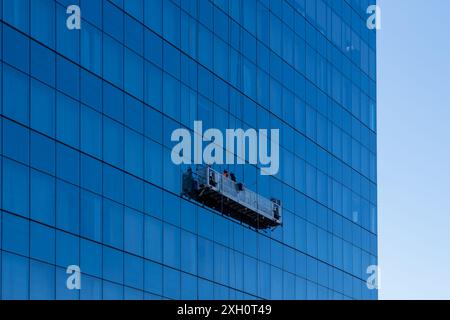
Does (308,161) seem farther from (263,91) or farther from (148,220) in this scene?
(148,220)

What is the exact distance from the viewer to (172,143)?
66188mm

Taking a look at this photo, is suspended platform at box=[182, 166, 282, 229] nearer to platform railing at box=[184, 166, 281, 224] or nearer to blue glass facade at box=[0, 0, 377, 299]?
platform railing at box=[184, 166, 281, 224]

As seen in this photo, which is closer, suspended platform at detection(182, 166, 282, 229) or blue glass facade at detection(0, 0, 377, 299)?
blue glass facade at detection(0, 0, 377, 299)

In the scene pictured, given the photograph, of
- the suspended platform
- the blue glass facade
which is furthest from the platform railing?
the blue glass facade

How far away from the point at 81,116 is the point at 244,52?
19.3 metres

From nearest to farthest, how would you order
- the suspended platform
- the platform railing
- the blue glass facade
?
1. the blue glass facade
2. the suspended platform
3. the platform railing

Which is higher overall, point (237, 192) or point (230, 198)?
point (237, 192)

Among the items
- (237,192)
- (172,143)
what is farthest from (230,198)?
(172,143)

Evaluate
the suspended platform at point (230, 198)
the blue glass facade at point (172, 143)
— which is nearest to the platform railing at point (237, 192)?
the suspended platform at point (230, 198)

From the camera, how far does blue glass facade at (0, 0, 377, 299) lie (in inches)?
2135

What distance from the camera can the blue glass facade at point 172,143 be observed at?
178 feet

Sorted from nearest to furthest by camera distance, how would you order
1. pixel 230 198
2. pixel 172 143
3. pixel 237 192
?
pixel 172 143
pixel 230 198
pixel 237 192

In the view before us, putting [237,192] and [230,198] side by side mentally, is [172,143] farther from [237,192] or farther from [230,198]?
[237,192]
